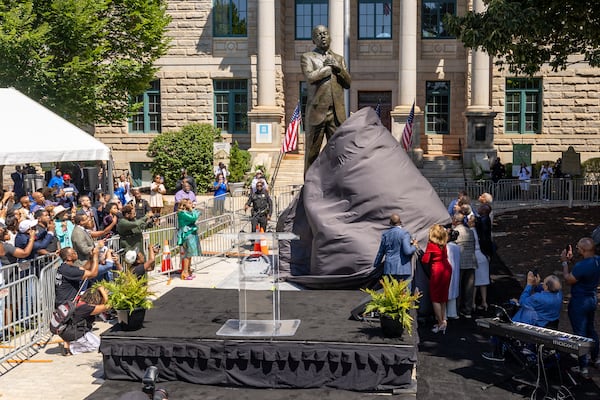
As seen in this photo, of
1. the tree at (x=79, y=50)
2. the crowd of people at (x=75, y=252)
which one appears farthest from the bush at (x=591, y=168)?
the crowd of people at (x=75, y=252)

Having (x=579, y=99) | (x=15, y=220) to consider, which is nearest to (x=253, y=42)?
(x=579, y=99)

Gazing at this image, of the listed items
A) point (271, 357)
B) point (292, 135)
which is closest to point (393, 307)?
point (271, 357)

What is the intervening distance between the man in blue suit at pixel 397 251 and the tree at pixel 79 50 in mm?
15012

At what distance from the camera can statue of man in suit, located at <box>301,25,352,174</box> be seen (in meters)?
14.3

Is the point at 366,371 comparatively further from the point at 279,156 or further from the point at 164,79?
the point at 164,79

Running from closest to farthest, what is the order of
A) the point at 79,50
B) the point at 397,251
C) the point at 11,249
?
the point at 397,251
the point at 11,249
the point at 79,50

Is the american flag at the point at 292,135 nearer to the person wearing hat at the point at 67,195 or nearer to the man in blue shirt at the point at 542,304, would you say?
the person wearing hat at the point at 67,195

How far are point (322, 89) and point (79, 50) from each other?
42.1 ft

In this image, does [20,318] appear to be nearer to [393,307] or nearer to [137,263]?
[137,263]

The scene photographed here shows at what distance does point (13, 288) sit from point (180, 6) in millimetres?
27679

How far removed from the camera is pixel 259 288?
9.43 metres

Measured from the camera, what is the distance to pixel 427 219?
1289 centimetres

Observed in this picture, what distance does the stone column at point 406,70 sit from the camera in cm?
3253

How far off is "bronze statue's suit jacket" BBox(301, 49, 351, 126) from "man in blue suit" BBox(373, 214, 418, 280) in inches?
160
